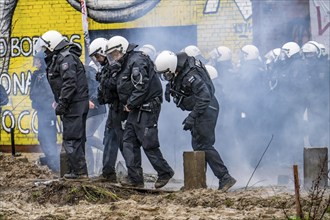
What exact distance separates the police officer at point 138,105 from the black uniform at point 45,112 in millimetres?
3212

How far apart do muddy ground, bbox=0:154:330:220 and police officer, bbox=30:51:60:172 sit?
10.5 feet

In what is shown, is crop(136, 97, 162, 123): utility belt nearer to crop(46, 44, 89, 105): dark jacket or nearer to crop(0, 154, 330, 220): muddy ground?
crop(46, 44, 89, 105): dark jacket

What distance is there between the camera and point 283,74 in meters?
16.1

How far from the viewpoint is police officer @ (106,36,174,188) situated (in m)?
11.9

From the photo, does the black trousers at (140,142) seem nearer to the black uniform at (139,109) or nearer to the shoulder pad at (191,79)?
the black uniform at (139,109)

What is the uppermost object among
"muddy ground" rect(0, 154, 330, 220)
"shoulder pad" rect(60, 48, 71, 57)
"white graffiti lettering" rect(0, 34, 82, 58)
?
"white graffiti lettering" rect(0, 34, 82, 58)

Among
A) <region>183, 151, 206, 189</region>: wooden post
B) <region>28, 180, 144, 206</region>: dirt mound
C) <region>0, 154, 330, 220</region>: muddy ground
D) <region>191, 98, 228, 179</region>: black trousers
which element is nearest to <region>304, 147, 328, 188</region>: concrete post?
<region>0, 154, 330, 220</region>: muddy ground

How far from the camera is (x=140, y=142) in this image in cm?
1210

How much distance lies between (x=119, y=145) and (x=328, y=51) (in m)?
6.91

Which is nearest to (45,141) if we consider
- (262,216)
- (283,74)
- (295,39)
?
(283,74)

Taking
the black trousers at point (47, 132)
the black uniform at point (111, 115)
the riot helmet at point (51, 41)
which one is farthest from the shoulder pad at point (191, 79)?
the black trousers at point (47, 132)

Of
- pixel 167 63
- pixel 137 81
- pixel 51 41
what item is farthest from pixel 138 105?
pixel 51 41

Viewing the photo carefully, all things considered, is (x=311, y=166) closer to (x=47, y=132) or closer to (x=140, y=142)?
(x=140, y=142)

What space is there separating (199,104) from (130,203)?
2.18m
